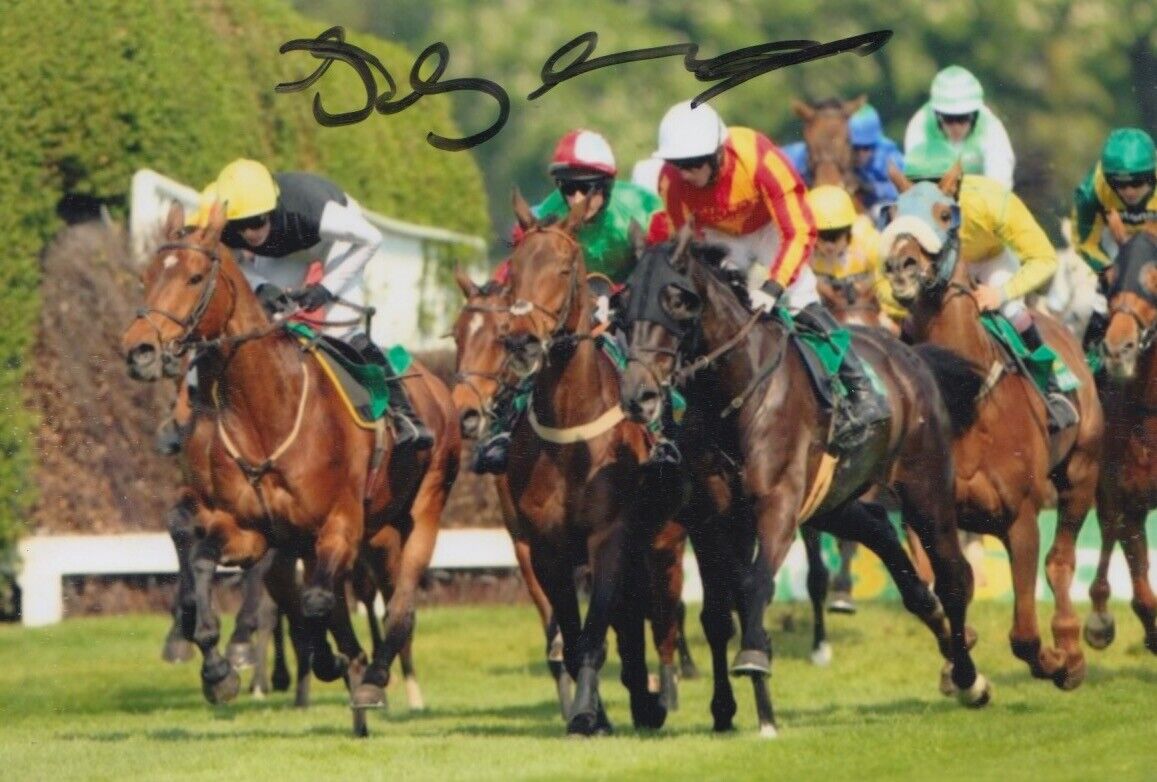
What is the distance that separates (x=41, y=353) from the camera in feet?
57.1

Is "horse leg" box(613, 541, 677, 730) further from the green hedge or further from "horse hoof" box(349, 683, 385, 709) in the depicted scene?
the green hedge

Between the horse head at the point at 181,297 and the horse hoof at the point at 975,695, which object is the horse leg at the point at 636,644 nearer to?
the horse hoof at the point at 975,695

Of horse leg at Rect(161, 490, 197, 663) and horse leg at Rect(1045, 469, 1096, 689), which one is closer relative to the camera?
horse leg at Rect(161, 490, 197, 663)

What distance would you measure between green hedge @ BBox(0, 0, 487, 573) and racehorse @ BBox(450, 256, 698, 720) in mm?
5305

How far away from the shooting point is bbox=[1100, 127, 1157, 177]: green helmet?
1299cm

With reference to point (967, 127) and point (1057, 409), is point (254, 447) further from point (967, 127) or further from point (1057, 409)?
point (967, 127)

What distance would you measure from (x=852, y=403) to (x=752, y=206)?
0.95m

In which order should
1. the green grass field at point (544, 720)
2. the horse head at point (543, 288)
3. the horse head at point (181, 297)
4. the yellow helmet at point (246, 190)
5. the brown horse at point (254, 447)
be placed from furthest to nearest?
the yellow helmet at point (246, 190)
the brown horse at point (254, 447)
the horse head at point (181, 297)
the horse head at point (543, 288)
the green grass field at point (544, 720)

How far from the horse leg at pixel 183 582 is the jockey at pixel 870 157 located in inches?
282

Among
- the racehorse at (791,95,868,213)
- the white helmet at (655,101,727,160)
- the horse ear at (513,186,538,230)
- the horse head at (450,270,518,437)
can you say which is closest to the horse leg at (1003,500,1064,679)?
the white helmet at (655,101,727,160)

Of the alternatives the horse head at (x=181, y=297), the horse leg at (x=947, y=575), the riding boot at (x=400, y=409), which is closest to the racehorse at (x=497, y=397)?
the riding boot at (x=400, y=409)

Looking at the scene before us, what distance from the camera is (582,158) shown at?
11648mm

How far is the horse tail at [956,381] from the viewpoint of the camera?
1218 centimetres

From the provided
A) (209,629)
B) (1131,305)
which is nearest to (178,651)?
(209,629)
